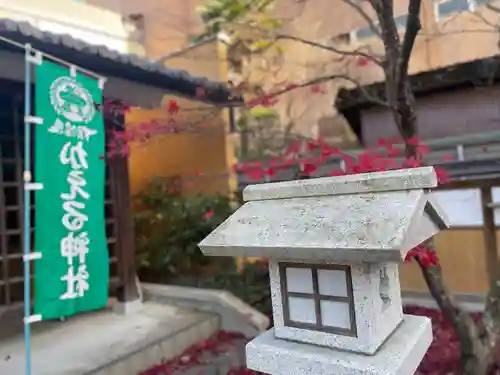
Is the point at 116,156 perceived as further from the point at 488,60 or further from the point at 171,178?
the point at 488,60

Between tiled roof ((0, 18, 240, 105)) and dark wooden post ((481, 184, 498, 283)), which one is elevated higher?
tiled roof ((0, 18, 240, 105))

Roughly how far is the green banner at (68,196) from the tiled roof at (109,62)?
597 mm

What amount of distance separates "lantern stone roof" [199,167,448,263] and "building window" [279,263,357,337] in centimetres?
22

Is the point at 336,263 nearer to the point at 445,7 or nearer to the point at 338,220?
the point at 338,220

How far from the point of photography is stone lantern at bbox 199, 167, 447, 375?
2.06 metres

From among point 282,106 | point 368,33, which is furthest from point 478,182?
point 282,106

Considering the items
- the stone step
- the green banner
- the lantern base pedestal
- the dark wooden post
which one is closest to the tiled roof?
the green banner

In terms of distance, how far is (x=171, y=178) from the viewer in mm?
9828

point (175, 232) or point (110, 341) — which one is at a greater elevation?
point (175, 232)

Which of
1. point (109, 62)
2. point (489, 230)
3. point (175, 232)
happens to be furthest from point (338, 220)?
point (175, 232)

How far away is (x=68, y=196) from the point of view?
4258 millimetres

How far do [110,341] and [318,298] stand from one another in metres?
4.22

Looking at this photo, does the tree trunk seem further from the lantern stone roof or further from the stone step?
the stone step

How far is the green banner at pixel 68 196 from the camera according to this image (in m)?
4.02
